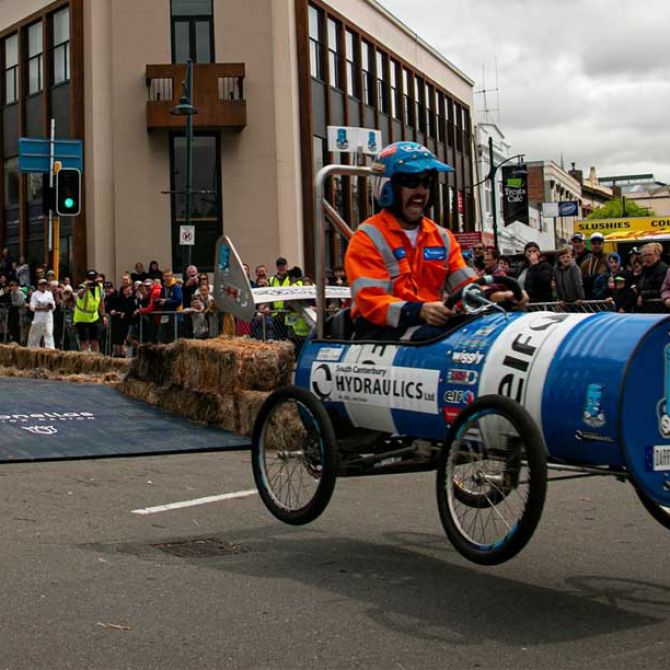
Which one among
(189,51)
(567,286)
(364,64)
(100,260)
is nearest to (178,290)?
(567,286)

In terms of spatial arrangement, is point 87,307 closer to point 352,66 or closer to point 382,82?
point 352,66

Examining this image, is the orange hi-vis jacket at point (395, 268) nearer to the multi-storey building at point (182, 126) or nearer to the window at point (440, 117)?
the multi-storey building at point (182, 126)

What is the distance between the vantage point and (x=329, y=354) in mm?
6199

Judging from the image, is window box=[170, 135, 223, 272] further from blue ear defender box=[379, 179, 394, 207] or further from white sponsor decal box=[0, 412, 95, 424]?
blue ear defender box=[379, 179, 394, 207]

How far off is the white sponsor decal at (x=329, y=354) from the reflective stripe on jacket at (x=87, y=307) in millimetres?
15676

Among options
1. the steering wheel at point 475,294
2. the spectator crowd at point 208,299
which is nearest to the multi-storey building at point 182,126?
the spectator crowd at point 208,299

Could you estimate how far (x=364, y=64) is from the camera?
4094cm

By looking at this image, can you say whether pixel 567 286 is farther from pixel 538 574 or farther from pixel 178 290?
pixel 538 574

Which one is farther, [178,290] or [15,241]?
[15,241]

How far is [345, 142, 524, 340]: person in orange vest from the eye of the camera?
19.2ft

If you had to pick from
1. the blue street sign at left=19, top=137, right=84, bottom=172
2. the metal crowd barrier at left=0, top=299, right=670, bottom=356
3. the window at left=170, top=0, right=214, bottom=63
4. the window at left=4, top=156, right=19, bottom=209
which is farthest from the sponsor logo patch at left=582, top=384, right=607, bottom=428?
the window at left=4, top=156, right=19, bottom=209

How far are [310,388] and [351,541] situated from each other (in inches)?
38.9

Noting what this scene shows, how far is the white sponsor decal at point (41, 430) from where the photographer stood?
36.2 ft

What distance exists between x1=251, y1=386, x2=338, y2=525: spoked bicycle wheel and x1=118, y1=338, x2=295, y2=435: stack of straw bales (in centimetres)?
493
